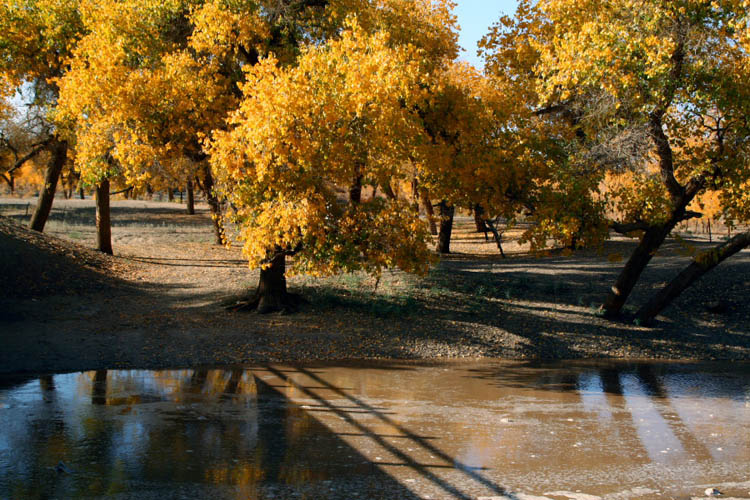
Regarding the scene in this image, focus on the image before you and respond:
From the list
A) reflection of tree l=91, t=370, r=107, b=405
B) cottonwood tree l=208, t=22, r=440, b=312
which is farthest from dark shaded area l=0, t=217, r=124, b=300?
cottonwood tree l=208, t=22, r=440, b=312

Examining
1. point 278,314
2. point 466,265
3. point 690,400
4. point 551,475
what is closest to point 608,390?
point 690,400

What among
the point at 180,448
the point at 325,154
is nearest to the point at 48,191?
the point at 325,154

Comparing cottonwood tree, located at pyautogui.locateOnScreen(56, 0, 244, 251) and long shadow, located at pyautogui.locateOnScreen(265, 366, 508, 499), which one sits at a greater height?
cottonwood tree, located at pyautogui.locateOnScreen(56, 0, 244, 251)

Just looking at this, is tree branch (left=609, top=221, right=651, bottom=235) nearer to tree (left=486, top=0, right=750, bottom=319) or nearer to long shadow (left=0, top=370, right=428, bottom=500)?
tree (left=486, top=0, right=750, bottom=319)

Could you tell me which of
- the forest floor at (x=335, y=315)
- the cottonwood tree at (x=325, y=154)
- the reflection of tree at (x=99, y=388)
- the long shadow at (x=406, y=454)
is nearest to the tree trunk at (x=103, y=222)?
the forest floor at (x=335, y=315)

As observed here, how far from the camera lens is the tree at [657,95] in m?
11.7

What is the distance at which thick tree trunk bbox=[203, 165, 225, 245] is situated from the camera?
44.2 feet

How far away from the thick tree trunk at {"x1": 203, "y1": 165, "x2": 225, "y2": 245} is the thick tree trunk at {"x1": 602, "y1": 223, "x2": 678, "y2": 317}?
9.17m

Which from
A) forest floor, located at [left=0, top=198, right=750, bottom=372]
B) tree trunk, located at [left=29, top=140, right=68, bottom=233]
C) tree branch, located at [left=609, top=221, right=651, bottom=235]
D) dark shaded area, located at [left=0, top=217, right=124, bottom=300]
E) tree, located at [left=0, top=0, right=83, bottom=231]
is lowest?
forest floor, located at [left=0, top=198, right=750, bottom=372]

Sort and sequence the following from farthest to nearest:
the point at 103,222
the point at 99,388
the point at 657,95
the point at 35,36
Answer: the point at 103,222 → the point at 35,36 → the point at 657,95 → the point at 99,388

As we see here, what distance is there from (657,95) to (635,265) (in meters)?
4.82

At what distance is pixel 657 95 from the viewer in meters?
11.6

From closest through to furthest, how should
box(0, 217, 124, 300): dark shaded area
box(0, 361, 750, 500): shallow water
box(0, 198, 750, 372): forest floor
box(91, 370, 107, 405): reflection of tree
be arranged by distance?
box(0, 361, 750, 500): shallow water → box(91, 370, 107, 405): reflection of tree → box(0, 198, 750, 372): forest floor → box(0, 217, 124, 300): dark shaded area

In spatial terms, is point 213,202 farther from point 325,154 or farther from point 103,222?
point 325,154
